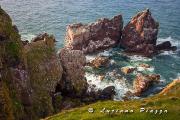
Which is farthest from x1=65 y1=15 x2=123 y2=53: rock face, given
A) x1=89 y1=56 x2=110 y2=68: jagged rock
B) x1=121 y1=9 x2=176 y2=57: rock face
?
x1=89 y1=56 x2=110 y2=68: jagged rock

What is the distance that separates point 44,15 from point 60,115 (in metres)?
86.2

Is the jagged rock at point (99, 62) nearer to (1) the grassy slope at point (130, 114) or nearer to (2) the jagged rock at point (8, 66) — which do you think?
(2) the jagged rock at point (8, 66)

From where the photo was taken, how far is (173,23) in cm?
11975

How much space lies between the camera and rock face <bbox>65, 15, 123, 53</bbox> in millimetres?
106312

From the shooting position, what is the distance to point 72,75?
253 feet

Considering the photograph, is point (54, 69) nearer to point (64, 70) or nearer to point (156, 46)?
point (64, 70)

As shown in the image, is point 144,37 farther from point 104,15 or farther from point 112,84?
point 104,15

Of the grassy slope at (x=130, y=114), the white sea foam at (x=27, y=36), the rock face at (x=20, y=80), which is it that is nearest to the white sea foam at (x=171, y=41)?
the white sea foam at (x=27, y=36)

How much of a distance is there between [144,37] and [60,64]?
1468 inches

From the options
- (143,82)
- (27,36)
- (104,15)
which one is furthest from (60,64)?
(104,15)

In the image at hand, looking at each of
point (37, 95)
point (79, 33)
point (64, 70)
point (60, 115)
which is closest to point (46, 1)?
point (79, 33)

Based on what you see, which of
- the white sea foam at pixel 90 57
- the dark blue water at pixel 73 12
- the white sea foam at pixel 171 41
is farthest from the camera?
the dark blue water at pixel 73 12

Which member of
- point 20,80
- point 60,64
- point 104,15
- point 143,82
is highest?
point 20,80

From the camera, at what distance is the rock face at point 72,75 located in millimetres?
76500
